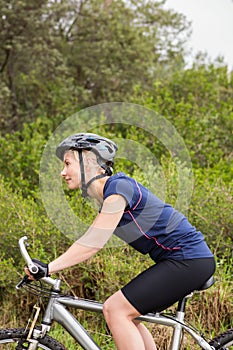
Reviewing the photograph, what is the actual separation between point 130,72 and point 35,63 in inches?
94.3

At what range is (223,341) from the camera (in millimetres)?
3252

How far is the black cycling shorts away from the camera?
116 inches

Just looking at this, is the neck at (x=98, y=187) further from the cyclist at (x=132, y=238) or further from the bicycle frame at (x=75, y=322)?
the bicycle frame at (x=75, y=322)

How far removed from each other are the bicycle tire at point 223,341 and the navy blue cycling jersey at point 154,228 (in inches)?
19.4

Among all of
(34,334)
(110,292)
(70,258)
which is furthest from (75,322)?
(110,292)

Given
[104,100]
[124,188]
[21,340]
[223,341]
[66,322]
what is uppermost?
[104,100]

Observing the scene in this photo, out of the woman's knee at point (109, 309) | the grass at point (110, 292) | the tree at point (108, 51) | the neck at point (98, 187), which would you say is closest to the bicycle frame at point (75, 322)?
the woman's knee at point (109, 309)

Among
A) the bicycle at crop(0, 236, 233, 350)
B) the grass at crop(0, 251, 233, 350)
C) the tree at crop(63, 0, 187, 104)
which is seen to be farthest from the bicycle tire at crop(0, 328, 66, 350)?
the tree at crop(63, 0, 187, 104)

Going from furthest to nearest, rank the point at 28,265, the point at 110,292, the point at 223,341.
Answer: the point at 110,292
the point at 223,341
the point at 28,265

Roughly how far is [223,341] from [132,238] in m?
0.76

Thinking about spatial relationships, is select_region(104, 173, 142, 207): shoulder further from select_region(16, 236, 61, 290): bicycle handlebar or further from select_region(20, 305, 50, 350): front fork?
select_region(20, 305, 50, 350): front fork

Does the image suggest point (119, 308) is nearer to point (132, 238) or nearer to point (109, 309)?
point (109, 309)

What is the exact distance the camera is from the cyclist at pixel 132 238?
9.55ft

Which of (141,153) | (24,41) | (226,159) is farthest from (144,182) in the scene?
(24,41)
